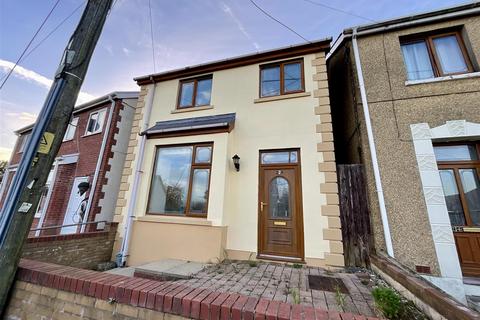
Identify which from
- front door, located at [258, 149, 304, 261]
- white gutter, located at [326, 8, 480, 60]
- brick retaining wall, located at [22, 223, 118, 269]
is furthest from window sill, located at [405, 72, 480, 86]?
brick retaining wall, located at [22, 223, 118, 269]

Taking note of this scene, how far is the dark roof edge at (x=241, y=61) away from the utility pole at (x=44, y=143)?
3868 mm

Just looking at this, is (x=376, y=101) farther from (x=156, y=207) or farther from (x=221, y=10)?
(x=156, y=207)

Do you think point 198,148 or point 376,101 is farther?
point 198,148

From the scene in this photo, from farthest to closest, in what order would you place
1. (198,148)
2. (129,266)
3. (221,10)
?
(221,10)
(198,148)
(129,266)

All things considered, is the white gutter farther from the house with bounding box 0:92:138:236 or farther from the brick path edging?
the house with bounding box 0:92:138:236

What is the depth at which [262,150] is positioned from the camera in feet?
18.9

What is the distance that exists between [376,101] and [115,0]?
5872 millimetres

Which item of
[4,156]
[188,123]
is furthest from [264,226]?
[4,156]

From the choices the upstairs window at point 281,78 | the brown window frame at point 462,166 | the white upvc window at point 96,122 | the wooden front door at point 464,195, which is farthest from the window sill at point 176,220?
the brown window frame at point 462,166

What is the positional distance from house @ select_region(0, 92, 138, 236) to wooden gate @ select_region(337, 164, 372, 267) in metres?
7.85

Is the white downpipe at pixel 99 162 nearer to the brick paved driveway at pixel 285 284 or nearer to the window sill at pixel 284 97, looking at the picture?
the brick paved driveway at pixel 285 284

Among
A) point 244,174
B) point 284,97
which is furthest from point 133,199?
point 284,97

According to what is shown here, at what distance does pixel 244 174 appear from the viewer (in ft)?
18.8

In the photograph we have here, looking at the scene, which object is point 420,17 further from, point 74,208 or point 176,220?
point 74,208
